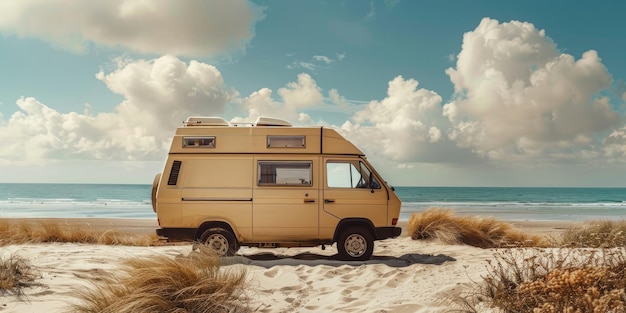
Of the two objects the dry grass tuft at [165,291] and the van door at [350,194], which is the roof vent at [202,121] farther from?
the dry grass tuft at [165,291]

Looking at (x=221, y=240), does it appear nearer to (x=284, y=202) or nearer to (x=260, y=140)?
(x=284, y=202)

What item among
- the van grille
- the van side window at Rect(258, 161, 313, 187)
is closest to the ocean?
the van side window at Rect(258, 161, 313, 187)

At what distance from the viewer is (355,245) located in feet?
33.6

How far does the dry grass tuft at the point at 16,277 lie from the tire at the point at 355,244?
5460mm

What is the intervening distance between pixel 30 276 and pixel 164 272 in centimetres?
273

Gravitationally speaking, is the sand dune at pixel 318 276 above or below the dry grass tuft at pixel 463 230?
below

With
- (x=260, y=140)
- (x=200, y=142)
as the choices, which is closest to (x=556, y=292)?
(x=260, y=140)

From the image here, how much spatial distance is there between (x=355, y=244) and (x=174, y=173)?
3.95 metres

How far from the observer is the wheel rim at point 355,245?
1022 cm

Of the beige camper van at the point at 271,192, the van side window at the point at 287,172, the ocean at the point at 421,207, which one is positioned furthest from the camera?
the ocean at the point at 421,207

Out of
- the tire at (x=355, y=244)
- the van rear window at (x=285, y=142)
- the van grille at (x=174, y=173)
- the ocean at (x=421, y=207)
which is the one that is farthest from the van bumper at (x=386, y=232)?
the ocean at (x=421, y=207)

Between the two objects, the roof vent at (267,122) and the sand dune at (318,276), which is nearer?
the sand dune at (318,276)

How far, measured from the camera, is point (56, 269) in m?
7.98

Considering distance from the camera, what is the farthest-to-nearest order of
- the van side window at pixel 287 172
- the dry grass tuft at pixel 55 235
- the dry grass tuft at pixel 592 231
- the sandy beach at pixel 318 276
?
1. the dry grass tuft at pixel 55 235
2. the dry grass tuft at pixel 592 231
3. the van side window at pixel 287 172
4. the sandy beach at pixel 318 276
